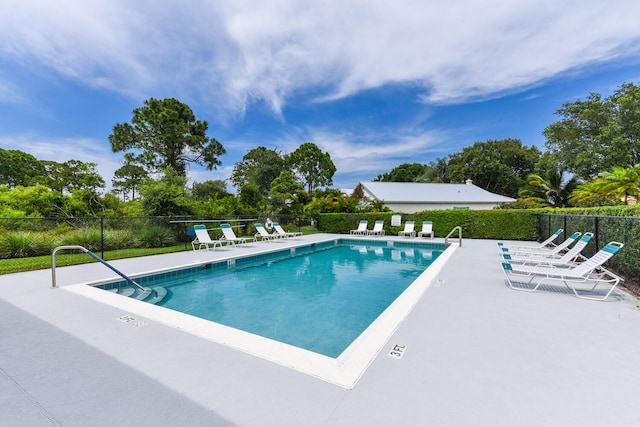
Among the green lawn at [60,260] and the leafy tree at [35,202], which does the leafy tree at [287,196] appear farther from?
the leafy tree at [35,202]

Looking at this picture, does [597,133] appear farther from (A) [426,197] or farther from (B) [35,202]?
(B) [35,202]

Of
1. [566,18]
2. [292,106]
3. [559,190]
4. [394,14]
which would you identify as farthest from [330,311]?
[559,190]

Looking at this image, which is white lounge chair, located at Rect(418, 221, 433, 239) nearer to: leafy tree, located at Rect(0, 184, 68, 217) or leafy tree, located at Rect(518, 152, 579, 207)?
leafy tree, located at Rect(518, 152, 579, 207)

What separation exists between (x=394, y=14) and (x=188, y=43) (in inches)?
384

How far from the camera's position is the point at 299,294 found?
613 cm

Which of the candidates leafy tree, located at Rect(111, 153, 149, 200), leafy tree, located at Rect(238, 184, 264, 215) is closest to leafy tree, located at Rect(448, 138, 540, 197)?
leafy tree, located at Rect(238, 184, 264, 215)

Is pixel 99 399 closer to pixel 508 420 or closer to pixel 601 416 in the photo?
pixel 508 420

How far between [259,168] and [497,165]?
106ft

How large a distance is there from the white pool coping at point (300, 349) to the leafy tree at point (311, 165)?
36.4 metres

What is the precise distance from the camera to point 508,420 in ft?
6.20

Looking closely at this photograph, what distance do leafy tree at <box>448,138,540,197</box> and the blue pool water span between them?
34.7m

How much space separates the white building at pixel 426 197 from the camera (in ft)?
82.9

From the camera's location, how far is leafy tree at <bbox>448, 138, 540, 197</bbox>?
38.9 meters

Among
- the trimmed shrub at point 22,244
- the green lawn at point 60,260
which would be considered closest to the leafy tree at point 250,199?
the green lawn at point 60,260
